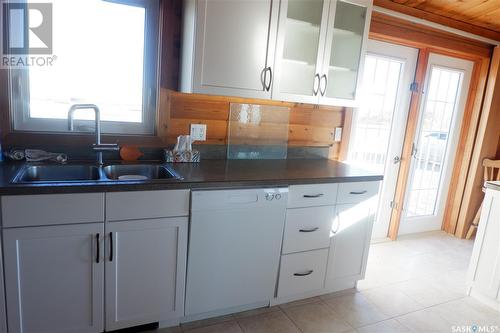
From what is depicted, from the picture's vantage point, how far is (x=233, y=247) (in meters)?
1.87

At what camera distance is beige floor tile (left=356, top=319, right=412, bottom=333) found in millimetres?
1979

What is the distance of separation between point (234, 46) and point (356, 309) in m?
1.84

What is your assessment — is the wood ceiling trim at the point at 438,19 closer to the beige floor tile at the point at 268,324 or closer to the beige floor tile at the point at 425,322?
the beige floor tile at the point at 425,322

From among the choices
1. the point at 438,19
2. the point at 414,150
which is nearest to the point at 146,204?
the point at 414,150

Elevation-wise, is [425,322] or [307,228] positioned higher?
[307,228]

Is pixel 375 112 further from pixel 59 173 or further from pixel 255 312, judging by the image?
pixel 59 173

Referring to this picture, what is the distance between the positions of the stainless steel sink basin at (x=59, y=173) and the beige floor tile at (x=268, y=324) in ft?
3.96

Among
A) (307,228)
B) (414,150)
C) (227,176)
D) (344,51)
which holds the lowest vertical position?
(307,228)

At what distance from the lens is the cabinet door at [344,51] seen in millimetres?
2191

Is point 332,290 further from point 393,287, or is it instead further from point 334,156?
point 334,156

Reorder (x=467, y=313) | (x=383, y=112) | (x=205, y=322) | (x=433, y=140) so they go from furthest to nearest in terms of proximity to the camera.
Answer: (x=433, y=140), (x=383, y=112), (x=467, y=313), (x=205, y=322)

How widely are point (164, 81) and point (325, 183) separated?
3.94ft

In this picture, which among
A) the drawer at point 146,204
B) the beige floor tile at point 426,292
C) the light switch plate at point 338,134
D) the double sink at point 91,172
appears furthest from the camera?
the light switch plate at point 338,134

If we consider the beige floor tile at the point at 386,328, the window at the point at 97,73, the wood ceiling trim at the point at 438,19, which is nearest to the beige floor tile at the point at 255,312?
the beige floor tile at the point at 386,328
